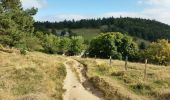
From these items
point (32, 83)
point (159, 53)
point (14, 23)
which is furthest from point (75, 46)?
point (32, 83)

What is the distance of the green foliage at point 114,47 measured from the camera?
121812mm

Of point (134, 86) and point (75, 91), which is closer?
point (134, 86)

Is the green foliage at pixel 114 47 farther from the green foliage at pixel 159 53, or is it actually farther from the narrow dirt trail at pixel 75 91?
the narrow dirt trail at pixel 75 91

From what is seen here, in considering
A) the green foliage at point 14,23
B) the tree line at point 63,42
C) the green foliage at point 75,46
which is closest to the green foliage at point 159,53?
the tree line at point 63,42

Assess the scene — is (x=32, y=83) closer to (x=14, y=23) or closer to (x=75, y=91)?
(x=75, y=91)

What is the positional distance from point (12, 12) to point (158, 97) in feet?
125

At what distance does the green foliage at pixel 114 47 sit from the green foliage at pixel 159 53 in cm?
500

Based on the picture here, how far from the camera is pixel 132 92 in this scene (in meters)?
27.1

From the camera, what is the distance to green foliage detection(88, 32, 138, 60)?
122 meters

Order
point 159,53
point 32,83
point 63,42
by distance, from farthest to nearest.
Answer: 1. point 63,42
2. point 159,53
3. point 32,83

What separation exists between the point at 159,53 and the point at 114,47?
1747 centimetres

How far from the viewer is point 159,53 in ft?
429

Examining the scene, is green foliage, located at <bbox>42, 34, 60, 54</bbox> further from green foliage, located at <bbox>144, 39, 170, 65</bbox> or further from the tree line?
green foliage, located at <bbox>144, 39, 170, 65</bbox>

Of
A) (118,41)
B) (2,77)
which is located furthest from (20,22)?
(118,41)
